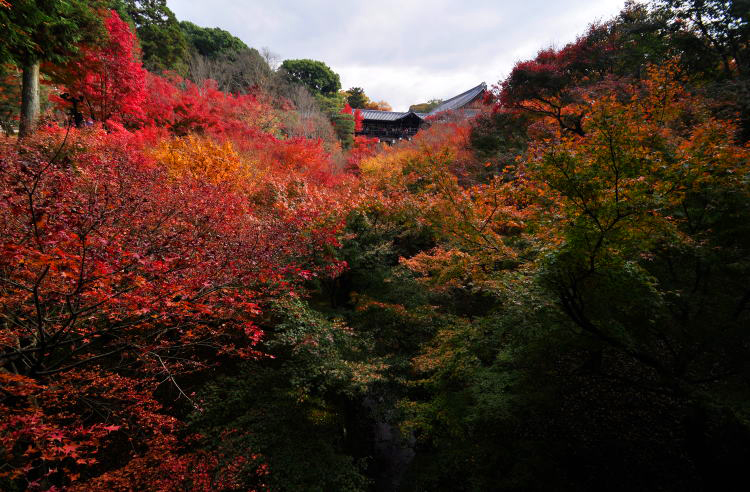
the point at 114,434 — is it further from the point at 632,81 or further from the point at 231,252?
the point at 632,81

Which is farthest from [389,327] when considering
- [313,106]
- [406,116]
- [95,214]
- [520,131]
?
[406,116]

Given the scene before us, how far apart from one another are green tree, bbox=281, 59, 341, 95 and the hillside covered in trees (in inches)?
954

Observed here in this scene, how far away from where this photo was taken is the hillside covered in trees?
4.50 meters

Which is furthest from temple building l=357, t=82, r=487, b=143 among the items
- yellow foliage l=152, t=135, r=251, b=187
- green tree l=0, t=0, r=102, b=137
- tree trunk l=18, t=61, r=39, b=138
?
tree trunk l=18, t=61, r=39, b=138

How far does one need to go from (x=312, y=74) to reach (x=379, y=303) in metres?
34.6

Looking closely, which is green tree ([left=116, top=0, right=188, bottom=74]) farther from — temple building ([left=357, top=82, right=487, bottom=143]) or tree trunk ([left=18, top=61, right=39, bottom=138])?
temple building ([left=357, top=82, right=487, bottom=143])

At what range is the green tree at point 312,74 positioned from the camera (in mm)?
34206

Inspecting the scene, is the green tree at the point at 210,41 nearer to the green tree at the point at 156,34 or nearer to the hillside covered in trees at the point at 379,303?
the green tree at the point at 156,34

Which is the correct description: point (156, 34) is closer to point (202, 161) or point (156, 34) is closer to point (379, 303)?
point (202, 161)

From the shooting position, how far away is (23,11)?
312 inches

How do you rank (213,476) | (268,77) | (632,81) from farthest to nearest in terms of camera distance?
(268,77) → (632,81) → (213,476)

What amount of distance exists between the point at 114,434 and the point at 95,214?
220 inches

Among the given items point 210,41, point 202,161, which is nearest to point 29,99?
point 202,161

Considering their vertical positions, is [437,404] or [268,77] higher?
[268,77]
